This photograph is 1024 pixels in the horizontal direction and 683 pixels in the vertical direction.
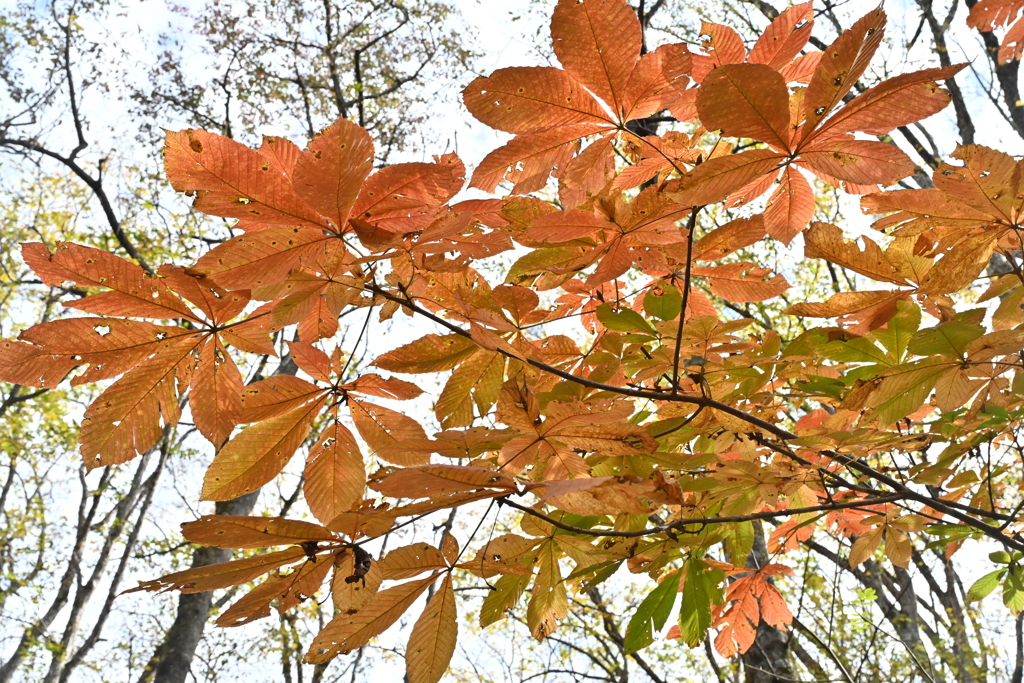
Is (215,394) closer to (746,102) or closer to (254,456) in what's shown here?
(254,456)

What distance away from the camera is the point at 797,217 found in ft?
2.60

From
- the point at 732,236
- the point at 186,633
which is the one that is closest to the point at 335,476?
the point at 732,236

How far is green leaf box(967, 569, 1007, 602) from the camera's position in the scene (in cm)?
132

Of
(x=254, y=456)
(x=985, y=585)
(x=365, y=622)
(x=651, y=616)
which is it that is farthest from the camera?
(x=985, y=585)

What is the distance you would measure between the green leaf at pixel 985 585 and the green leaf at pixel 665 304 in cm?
107

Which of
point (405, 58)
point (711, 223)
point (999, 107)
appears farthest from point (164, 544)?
point (999, 107)

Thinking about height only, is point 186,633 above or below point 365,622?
above

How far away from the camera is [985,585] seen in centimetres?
134

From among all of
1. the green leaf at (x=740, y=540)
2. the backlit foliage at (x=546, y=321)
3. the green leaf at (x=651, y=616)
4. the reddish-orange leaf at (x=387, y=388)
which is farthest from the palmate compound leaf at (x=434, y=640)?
the green leaf at (x=740, y=540)

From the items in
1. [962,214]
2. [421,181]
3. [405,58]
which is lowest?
[962,214]

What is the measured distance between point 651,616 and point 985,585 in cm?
94

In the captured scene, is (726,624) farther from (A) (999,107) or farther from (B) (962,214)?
(A) (999,107)

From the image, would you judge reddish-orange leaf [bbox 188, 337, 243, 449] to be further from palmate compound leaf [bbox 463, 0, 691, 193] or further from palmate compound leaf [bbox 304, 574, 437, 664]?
palmate compound leaf [bbox 463, 0, 691, 193]

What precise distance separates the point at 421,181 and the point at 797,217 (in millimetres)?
506
